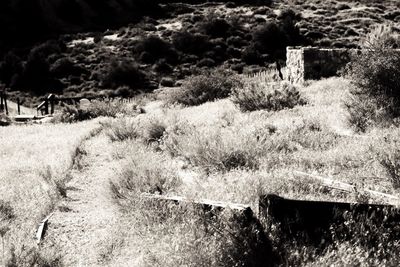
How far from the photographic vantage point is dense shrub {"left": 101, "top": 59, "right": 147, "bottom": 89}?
112ft

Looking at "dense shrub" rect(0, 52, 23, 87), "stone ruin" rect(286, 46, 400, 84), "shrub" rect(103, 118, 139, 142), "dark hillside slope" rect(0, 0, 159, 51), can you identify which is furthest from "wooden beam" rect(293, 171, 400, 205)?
"dark hillside slope" rect(0, 0, 159, 51)

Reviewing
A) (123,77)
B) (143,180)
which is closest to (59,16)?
(123,77)

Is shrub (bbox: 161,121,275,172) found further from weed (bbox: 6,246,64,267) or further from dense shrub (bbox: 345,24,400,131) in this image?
weed (bbox: 6,246,64,267)

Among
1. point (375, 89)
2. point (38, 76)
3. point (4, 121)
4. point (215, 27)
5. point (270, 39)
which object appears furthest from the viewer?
point (215, 27)

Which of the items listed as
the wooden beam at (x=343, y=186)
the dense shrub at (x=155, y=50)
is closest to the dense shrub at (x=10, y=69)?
the dense shrub at (x=155, y=50)

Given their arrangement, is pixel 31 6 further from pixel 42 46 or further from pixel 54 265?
pixel 54 265

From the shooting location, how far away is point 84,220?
19.0 ft

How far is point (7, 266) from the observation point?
4.46m

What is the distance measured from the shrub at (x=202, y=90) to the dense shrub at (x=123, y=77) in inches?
678

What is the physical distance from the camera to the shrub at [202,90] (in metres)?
16.4

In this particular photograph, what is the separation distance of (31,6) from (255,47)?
24713 millimetres

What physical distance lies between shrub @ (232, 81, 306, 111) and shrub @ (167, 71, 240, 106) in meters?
3.49

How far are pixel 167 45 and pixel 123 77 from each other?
710 cm

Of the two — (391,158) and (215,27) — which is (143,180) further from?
(215,27)
